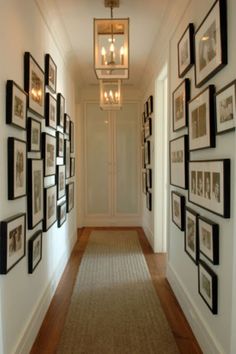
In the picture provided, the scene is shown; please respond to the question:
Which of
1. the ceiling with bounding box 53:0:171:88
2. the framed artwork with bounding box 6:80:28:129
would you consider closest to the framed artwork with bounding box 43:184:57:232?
the framed artwork with bounding box 6:80:28:129

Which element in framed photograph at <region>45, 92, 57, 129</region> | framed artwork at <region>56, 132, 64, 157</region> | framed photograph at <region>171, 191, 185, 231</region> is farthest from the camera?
framed artwork at <region>56, 132, 64, 157</region>

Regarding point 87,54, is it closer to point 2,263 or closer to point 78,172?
point 78,172

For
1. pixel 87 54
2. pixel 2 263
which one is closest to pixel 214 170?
pixel 2 263

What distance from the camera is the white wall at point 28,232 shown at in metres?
1.67

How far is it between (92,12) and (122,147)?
3.32 m

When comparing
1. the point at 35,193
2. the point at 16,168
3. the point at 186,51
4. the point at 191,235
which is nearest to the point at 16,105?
the point at 16,168

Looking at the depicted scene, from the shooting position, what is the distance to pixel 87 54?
4.18m

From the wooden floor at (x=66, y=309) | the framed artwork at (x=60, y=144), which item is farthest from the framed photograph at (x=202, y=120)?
the framed artwork at (x=60, y=144)

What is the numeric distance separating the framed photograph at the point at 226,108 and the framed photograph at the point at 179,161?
29.0 inches

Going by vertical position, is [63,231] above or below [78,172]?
below

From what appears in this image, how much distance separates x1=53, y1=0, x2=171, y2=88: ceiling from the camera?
2.87 metres

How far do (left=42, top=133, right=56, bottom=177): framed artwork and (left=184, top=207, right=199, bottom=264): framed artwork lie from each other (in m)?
1.23

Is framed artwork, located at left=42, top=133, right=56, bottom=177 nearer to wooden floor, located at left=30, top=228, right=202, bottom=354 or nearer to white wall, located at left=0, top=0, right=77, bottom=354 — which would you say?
white wall, located at left=0, top=0, right=77, bottom=354

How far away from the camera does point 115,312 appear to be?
105 inches
